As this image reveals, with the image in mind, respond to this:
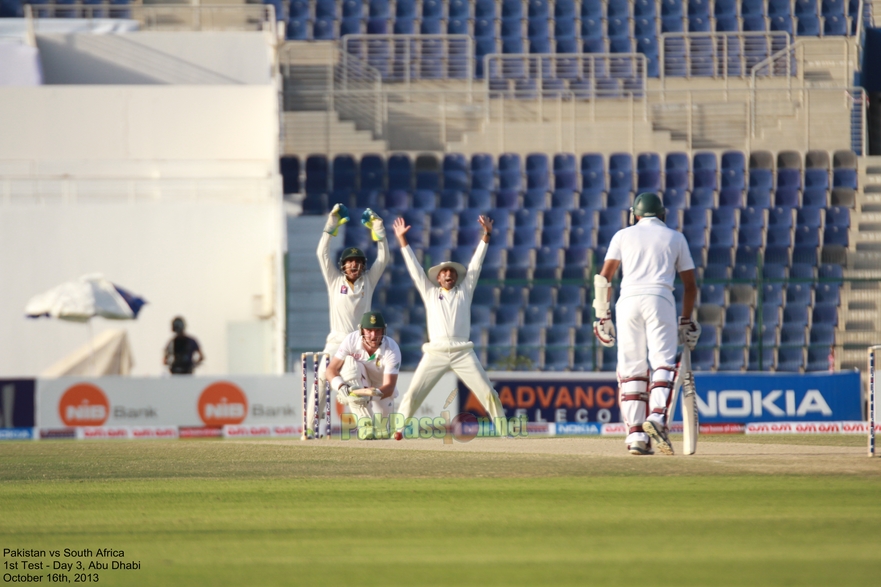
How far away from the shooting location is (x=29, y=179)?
2119cm

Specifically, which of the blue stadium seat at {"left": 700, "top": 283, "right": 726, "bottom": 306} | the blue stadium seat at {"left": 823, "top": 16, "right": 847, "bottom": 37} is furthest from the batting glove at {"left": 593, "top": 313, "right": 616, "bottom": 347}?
the blue stadium seat at {"left": 823, "top": 16, "right": 847, "bottom": 37}

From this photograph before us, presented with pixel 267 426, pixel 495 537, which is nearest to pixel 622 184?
pixel 267 426

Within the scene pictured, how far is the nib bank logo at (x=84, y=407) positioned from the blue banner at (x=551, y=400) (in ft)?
14.5

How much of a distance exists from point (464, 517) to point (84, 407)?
Result: 35.9 feet

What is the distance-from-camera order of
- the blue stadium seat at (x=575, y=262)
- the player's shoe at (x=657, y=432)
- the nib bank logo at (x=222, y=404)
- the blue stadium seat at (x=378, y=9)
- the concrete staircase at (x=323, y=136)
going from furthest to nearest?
1. the blue stadium seat at (x=378, y=9)
2. the concrete staircase at (x=323, y=136)
3. the blue stadium seat at (x=575, y=262)
4. the nib bank logo at (x=222, y=404)
5. the player's shoe at (x=657, y=432)

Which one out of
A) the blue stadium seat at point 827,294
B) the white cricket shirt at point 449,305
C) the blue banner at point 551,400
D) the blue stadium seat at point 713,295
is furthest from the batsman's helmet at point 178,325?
the blue stadium seat at point 827,294

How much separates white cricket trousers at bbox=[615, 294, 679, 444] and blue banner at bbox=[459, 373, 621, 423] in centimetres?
639

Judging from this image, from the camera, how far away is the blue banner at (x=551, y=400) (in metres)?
15.2

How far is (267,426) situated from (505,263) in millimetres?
6682

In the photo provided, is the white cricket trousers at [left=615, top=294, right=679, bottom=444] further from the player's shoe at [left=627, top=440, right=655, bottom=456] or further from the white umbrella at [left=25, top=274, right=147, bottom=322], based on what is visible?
the white umbrella at [left=25, top=274, right=147, bottom=322]

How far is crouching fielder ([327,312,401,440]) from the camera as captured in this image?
34.9 ft

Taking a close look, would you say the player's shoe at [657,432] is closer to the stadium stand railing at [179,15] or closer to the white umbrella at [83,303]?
the white umbrella at [83,303]

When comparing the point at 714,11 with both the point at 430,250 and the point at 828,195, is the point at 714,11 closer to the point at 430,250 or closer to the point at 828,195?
the point at 828,195

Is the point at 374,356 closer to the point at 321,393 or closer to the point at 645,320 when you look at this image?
the point at 321,393
